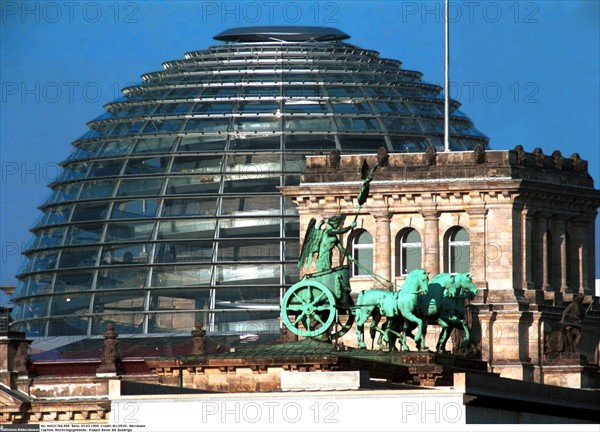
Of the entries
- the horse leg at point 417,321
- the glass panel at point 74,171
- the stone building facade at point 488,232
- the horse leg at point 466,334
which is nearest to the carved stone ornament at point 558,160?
the stone building facade at point 488,232

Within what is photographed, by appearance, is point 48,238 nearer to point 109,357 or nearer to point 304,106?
point 304,106

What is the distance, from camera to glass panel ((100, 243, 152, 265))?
183 metres

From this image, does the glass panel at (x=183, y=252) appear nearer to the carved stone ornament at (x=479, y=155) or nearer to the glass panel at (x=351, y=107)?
the glass panel at (x=351, y=107)

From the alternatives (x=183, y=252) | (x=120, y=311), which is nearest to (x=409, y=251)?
(x=183, y=252)

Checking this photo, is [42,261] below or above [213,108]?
below

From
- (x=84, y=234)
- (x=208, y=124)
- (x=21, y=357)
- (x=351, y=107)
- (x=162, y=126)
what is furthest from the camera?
(x=84, y=234)

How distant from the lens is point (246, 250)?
182m

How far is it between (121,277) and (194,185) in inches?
230

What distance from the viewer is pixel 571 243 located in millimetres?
149750

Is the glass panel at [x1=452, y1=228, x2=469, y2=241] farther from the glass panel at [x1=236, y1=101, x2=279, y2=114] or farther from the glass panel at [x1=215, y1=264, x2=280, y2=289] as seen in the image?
the glass panel at [x1=236, y1=101, x2=279, y2=114]

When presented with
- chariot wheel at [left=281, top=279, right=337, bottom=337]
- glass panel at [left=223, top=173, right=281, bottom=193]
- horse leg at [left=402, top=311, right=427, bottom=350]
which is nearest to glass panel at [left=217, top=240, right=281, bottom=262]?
glass panel at [left=223, top=173, right=281, bottom=193]

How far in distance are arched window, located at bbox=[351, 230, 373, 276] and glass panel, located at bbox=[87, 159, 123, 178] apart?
133 ft

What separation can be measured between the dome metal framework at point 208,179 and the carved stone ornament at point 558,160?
93.7ft

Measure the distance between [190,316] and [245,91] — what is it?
43.7 ft
